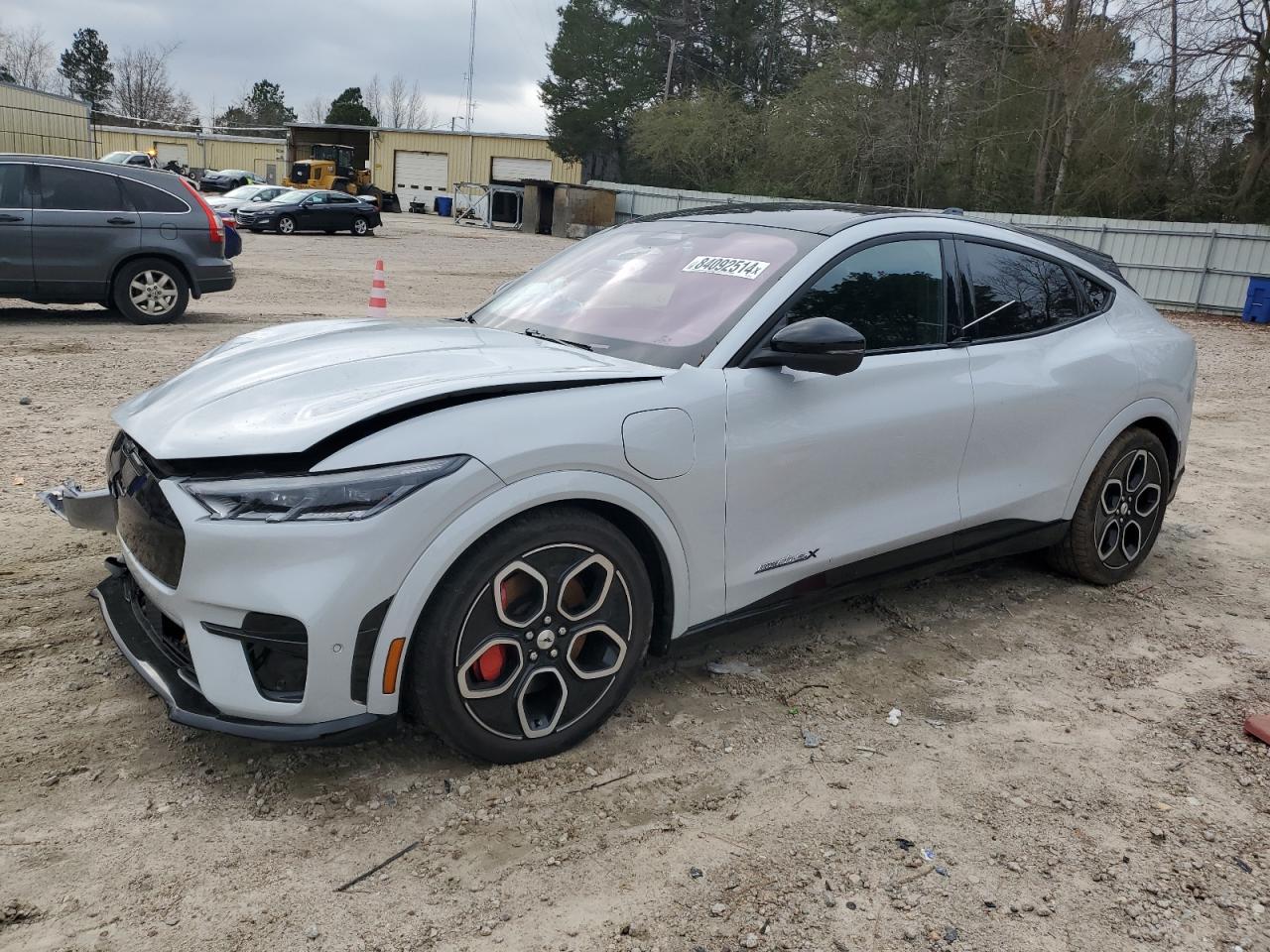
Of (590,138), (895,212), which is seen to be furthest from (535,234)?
(895,212)

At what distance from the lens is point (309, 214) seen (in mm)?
30234

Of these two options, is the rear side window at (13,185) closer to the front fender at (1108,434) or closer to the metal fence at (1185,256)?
the front fender at (1108,434)

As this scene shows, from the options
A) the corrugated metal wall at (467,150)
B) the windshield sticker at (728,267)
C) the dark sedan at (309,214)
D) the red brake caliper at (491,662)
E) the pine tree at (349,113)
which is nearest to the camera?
the red brake caliper at (491,662)

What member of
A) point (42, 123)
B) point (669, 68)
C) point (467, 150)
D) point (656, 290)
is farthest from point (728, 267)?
point (467, 150)

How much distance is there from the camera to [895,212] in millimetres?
4027

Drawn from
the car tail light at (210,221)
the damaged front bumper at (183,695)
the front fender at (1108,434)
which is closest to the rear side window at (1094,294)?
the front fender at (1108,434)

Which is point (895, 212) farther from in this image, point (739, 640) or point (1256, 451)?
point (1256, 451)

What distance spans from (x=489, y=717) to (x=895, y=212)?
8.48 feet

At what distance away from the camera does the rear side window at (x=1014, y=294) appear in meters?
4.08

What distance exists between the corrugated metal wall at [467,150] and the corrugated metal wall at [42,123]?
32.3 m

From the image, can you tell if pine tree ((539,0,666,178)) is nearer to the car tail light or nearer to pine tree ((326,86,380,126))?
pine tree ((326,86,380,126))

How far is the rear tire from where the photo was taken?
1089 centimetres

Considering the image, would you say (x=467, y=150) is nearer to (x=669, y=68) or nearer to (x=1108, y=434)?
(x=669, y=68)

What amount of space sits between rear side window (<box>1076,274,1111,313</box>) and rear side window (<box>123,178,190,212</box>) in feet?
31.7
